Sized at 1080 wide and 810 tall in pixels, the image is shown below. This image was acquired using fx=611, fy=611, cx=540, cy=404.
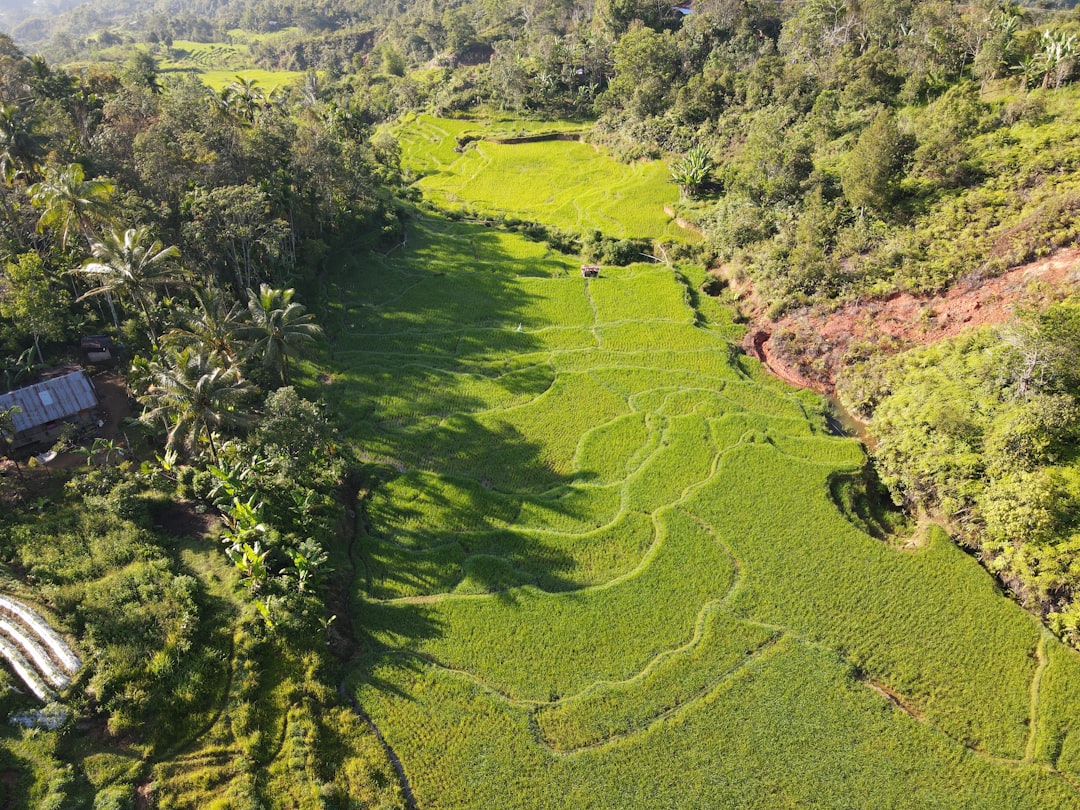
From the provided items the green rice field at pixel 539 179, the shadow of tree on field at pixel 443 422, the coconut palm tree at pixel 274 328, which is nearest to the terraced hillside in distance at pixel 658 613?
the shadow of tree on field at pixel 443 422

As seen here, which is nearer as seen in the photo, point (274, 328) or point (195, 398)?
point (195, 398)

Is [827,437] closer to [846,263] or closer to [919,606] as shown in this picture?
[919,606]

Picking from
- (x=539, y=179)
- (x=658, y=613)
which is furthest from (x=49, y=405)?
(x=539, y=179)

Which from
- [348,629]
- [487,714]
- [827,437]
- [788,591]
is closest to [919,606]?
[788,591]

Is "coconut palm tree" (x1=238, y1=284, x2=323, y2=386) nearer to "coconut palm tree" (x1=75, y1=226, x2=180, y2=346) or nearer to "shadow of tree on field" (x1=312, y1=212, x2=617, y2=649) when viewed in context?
"shadow of tree on field" (x1=312, y1=212, x2=617, y2=649)

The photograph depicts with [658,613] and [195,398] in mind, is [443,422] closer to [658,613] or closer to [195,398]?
[195,398]

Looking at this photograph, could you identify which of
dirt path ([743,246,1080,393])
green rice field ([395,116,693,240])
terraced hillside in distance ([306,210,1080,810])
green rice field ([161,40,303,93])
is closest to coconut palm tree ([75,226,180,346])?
terraced hillside in distance ([306,210,1080,810])
